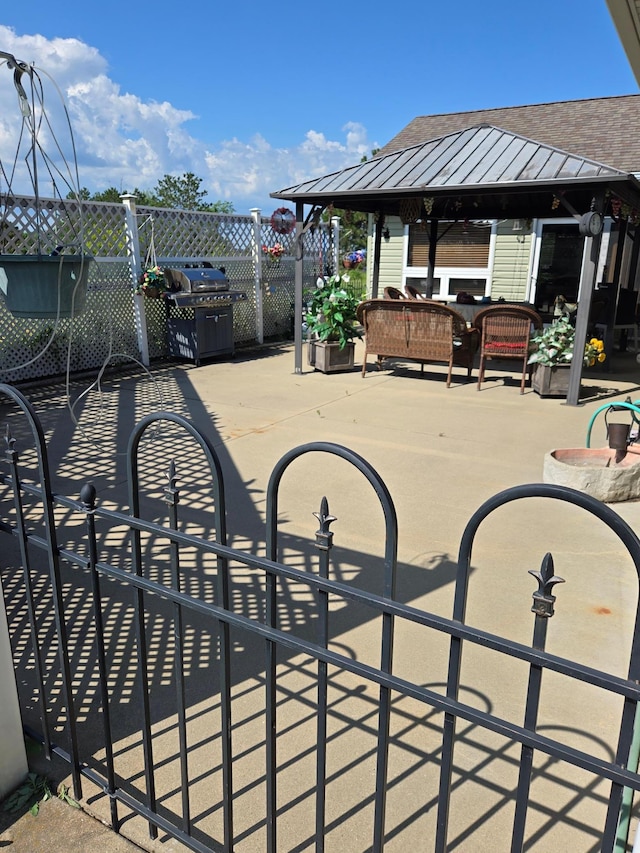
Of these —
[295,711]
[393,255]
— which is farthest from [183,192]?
[295,711]

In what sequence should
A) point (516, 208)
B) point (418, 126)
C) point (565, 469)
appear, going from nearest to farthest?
point (565, 469) < point (516, 208) < point (418, 126)

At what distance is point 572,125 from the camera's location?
472 inches

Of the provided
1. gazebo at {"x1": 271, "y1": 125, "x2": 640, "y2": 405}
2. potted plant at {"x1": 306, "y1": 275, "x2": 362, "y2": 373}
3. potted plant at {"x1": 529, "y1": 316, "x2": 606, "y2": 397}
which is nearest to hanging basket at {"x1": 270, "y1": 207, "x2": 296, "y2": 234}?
gazebo at {"x1": 271, "y1": 125, "x2": 640, "y2": 405}

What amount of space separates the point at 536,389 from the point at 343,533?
4377 millimetres

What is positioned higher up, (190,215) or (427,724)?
(190,215)

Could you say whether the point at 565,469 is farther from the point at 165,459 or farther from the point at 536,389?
the point at 536,389

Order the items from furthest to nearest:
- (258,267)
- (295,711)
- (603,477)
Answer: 1. (258,267)
2. (603,477)
3. (295,711)

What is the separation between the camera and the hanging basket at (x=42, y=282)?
2023 millimetres

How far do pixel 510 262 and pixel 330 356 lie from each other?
5.48 m

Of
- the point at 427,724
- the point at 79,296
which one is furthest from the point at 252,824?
the point at 79,296

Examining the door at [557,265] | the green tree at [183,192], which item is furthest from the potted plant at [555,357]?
the green tree at [183,192]

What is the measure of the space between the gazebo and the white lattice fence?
1.95 m

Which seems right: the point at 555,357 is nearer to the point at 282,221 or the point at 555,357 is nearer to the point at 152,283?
the point at 152,283

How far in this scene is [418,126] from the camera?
1388cm
